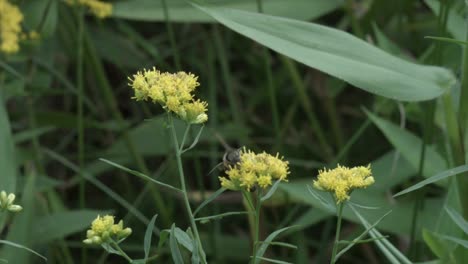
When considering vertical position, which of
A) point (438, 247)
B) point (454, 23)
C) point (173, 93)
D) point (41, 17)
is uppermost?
point (41, 17)

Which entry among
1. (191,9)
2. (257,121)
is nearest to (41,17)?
(191,9)

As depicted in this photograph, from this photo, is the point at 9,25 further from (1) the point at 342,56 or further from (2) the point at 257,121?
(2) the point at 257,121

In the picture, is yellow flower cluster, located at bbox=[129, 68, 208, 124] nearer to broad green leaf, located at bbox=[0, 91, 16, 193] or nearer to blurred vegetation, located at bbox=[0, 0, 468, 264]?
blurred vegetation, located at bbox=[0, 0, 468, 264]

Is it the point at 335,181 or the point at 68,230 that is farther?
the point at 68,230

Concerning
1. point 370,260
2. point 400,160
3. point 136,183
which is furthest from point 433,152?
point 136,183

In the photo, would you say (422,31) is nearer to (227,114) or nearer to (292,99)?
(292,99)

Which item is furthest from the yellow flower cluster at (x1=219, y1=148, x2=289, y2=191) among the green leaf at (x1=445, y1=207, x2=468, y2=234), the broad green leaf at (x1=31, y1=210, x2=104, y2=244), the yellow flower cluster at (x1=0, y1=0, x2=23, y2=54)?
the yellow flower cluster at (x1=0, y1=0, x2=23, y2=54)
